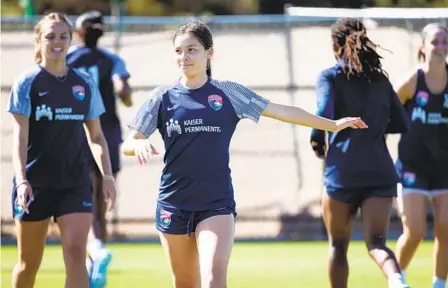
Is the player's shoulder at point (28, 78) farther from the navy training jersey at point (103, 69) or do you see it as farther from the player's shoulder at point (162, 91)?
the navy training jersey at point (103, 69)

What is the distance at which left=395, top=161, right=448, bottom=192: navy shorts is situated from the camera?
9758 mm

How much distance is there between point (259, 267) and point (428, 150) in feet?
13.1

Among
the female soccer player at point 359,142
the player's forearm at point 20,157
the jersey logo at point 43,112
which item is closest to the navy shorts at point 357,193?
the female soccer player at point 359,142

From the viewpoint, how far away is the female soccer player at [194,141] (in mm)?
7230

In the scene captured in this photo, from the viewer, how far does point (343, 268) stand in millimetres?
8859

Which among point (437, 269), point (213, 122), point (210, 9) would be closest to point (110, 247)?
point (437, 269)

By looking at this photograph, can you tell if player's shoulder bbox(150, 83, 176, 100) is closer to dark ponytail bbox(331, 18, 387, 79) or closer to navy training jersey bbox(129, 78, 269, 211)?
navy training jersey bbox(129, 78, 269, 211)

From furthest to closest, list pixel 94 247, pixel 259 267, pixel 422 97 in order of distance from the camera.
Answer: pixel 259 267, pixel 94 247, pixel 422 97

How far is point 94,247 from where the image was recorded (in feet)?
35.6

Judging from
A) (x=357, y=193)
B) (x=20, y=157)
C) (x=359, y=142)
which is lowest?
(x=357, y=193)

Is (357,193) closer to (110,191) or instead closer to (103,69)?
(110,191)

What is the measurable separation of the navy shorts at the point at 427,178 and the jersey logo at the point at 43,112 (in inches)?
120

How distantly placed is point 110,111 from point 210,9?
21.3 metres

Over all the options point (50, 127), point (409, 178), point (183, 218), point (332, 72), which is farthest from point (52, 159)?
point (409, 178)
